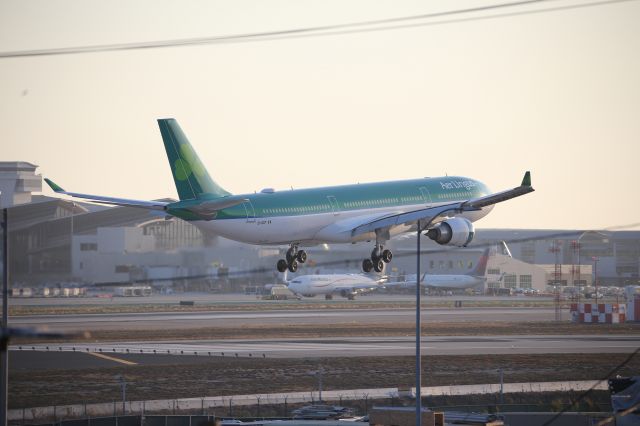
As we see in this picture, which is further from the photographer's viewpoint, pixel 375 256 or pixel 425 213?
pixel 425 213

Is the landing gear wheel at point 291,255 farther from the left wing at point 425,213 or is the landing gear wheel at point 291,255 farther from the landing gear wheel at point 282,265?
the left wing at point 425,213

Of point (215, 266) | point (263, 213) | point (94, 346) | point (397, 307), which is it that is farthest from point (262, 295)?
point (263, 213)

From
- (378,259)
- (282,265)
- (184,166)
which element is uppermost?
(184,166)

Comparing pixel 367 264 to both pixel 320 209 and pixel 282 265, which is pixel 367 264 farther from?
pixel 282 265

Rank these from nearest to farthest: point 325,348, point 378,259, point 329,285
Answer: point 378,259
point 325,348
point 329,285

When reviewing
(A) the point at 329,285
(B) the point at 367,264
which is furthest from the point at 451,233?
(A) the point at 329,285

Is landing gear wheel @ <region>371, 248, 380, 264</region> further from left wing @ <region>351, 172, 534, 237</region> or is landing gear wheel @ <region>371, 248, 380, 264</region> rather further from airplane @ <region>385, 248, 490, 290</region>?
airplane @ <region>385, 248, 490, 290</region>

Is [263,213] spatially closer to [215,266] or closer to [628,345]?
[628,345]

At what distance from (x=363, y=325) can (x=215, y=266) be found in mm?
20779

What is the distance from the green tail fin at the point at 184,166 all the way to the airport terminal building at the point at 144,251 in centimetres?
2463

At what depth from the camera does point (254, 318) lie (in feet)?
359

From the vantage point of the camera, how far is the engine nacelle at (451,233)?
69.5m

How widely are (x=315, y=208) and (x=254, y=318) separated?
143 ft

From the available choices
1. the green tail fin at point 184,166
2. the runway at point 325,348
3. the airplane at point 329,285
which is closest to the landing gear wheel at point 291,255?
the green tail fin at point 184,166
